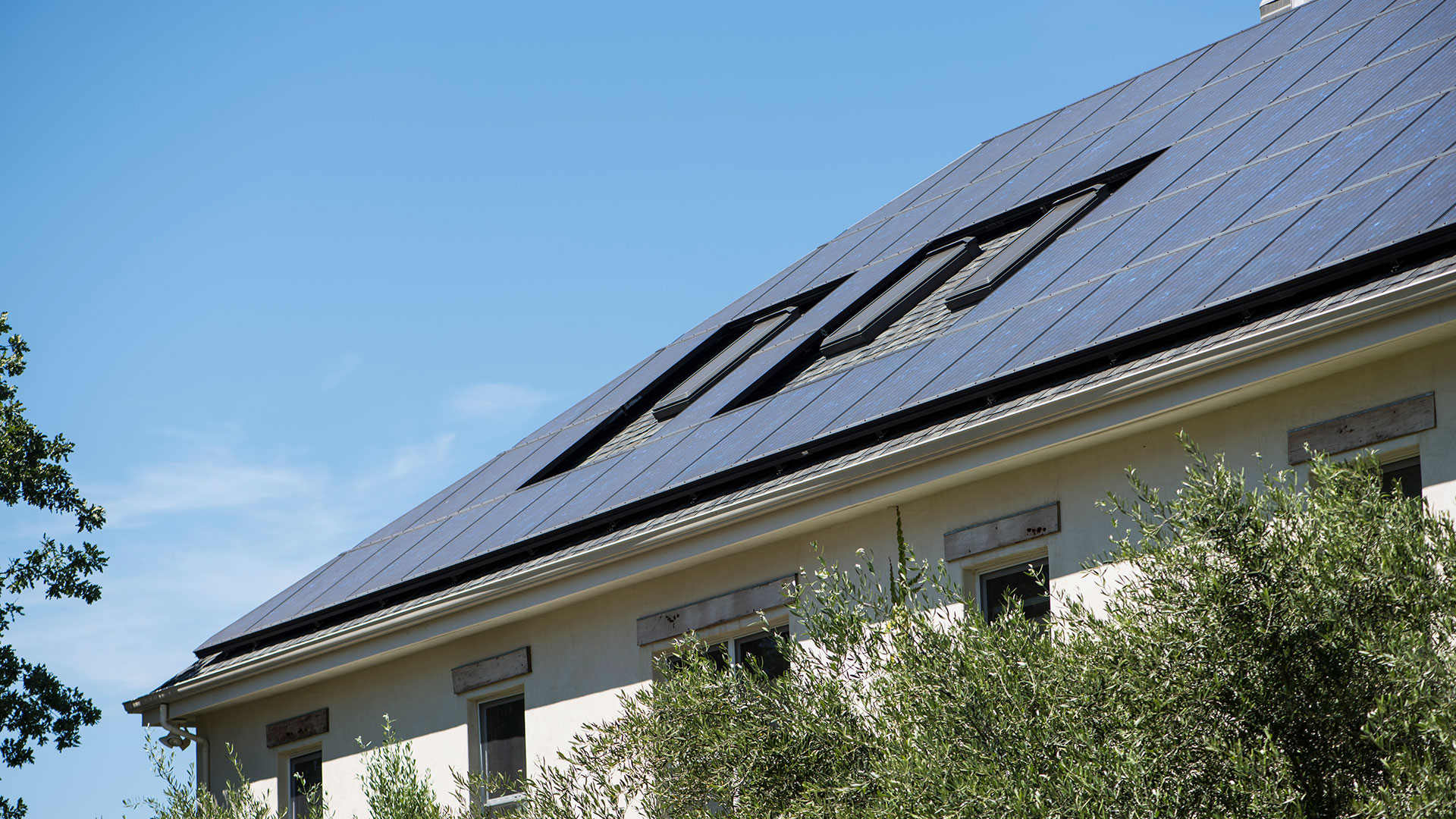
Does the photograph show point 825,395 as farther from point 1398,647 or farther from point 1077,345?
point 1398,647

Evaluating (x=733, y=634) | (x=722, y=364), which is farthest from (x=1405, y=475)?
(x=722, y=364)

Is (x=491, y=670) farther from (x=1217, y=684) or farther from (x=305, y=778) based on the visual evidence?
(x=1217, y=684)

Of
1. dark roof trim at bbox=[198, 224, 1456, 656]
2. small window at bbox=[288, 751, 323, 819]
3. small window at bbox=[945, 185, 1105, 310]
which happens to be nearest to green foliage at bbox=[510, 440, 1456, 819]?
dark roof trim at bbox=[198, 224, 1456, 656]

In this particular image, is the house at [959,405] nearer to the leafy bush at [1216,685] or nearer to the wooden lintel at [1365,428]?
the wooden lintel at [1365,428]

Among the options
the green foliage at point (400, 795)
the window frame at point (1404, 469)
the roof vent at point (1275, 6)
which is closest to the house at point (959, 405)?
the window frame at point (1404, 469)

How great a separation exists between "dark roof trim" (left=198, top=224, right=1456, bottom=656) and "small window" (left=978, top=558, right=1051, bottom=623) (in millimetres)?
1241

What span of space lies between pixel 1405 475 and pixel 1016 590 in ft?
9.99

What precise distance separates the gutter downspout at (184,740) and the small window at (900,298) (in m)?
8.85

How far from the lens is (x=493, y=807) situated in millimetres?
14641

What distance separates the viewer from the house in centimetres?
978

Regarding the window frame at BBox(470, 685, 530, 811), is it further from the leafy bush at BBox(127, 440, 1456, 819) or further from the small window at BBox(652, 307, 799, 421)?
the leafy bush at BBox(127, 440, 1456, 819)

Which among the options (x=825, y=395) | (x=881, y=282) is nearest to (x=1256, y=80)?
(x=881, y=282)

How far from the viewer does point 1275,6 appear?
62.0ft

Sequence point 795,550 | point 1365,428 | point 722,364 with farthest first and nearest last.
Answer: point 722,364
point 795,550
point 1365,428
